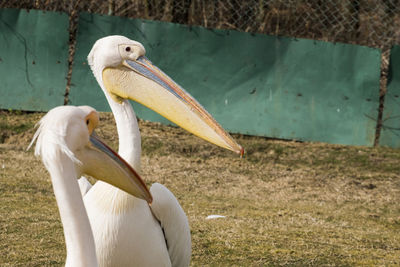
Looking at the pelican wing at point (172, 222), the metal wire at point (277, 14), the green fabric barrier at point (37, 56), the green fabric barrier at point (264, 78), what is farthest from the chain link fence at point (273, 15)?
the pelican wing at point (172, 222)

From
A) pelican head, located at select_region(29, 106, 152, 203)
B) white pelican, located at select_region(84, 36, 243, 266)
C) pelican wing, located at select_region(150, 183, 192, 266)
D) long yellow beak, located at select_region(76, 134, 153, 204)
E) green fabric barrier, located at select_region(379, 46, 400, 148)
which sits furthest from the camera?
green fabric barrier, located at select_region(379, 46, 400, 148)

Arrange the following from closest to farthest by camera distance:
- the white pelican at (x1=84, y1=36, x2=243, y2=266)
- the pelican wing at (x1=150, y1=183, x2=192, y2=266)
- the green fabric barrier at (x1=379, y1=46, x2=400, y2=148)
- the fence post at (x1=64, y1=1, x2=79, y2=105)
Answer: the white pelican at (x1=84, y1=36, x2=243, y2=266) → the pelican wing at (x1=150, y1=183, x2=192, y2=266) → the green fabric barrier at (x1=379, y1=46, x2=400, y2=148) → the fence post at (x1=64, y1=1, x2=79, y2=105)

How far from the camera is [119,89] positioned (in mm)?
3582

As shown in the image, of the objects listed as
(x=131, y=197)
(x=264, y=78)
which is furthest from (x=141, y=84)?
(x=264, y=78)

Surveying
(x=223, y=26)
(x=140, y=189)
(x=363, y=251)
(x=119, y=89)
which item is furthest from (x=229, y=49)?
(x=140, y=189)

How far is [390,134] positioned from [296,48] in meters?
1.39

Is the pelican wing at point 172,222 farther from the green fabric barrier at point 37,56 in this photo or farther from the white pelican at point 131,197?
the green fabric barrier at point 37,56

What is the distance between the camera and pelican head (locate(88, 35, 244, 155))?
3457 millimetres

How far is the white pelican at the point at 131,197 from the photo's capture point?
3.21 meters

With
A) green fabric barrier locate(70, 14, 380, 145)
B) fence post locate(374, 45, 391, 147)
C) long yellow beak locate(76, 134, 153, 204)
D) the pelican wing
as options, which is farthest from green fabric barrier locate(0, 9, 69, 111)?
long yellow beak locate(76, 134, 153, 204)

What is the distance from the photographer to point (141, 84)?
3562 mm

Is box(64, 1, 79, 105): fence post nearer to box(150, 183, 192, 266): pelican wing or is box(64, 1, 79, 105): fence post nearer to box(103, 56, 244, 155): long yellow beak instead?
box(103, 56, 244, 155): long yellow beak

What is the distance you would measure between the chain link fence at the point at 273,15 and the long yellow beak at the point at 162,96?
417cm

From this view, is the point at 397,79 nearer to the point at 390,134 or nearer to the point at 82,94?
the point at 390,134
